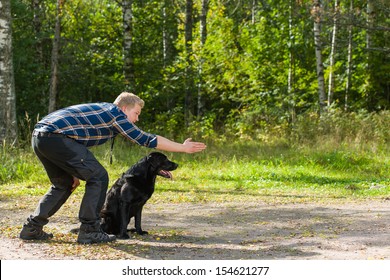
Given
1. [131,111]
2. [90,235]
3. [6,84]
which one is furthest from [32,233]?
[6,84]

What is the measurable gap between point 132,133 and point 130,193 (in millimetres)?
882

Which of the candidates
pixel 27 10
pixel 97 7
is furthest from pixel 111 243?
pixel 97 7

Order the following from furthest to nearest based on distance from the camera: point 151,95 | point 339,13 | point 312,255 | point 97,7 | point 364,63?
point 97,7 → point 364,63 → point 151,95 → point 339,13 → point 312,255

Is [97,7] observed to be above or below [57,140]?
above

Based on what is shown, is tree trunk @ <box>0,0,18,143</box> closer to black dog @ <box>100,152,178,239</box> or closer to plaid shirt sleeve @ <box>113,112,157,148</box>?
black dog @ <box>100,152,178,239</box>

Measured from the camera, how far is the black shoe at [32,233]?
720 centimetres

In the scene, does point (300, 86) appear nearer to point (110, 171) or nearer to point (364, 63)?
point (364, 63)

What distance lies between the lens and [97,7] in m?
26.1

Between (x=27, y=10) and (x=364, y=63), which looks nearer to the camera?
(x=27, y=10)

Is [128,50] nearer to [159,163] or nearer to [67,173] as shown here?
[159,163]

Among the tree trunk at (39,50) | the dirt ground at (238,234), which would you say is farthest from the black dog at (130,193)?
the tree trunk at (39,50)

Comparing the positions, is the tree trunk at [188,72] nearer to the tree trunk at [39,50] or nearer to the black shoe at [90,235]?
the tree trunk at [39,50]

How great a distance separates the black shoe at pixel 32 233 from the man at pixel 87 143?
20 centimetres

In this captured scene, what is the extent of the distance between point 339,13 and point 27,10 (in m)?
9.61
